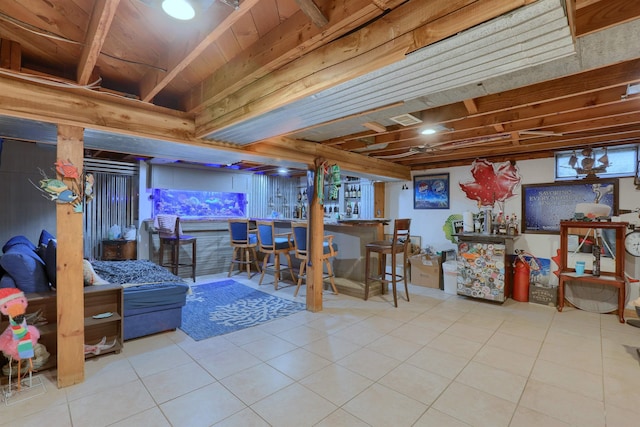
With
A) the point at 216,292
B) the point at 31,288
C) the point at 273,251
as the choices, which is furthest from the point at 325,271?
the point at 31,288

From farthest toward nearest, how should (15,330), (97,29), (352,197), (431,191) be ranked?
(352,197) → (431,191) → (15,330) → (97,29)

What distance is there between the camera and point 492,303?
14.5 ft

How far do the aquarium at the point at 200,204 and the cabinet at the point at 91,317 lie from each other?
3547 millimetres

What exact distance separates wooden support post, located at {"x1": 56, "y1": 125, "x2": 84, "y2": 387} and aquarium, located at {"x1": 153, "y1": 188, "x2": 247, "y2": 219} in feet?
13.0

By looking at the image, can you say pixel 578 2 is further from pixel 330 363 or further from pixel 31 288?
pixel 31 288

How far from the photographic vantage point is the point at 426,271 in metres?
5.40

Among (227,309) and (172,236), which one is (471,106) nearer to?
(227,309)

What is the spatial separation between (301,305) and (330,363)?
Answer: 164 cm

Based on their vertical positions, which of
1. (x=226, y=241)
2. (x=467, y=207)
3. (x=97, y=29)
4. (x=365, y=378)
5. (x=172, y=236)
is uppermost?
(x=97, y=29)

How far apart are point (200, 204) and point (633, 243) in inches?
311

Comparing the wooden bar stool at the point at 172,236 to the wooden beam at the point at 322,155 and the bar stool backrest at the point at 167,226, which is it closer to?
the bar stool backrest at the point at 167,226

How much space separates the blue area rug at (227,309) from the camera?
346 cm

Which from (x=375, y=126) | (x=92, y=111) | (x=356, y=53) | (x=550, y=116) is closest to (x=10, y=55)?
(x=92, y=111)

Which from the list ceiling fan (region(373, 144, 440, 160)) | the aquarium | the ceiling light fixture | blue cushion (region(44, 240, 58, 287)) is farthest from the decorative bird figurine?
ceiling fan (region(373, 144, 440, 160))
